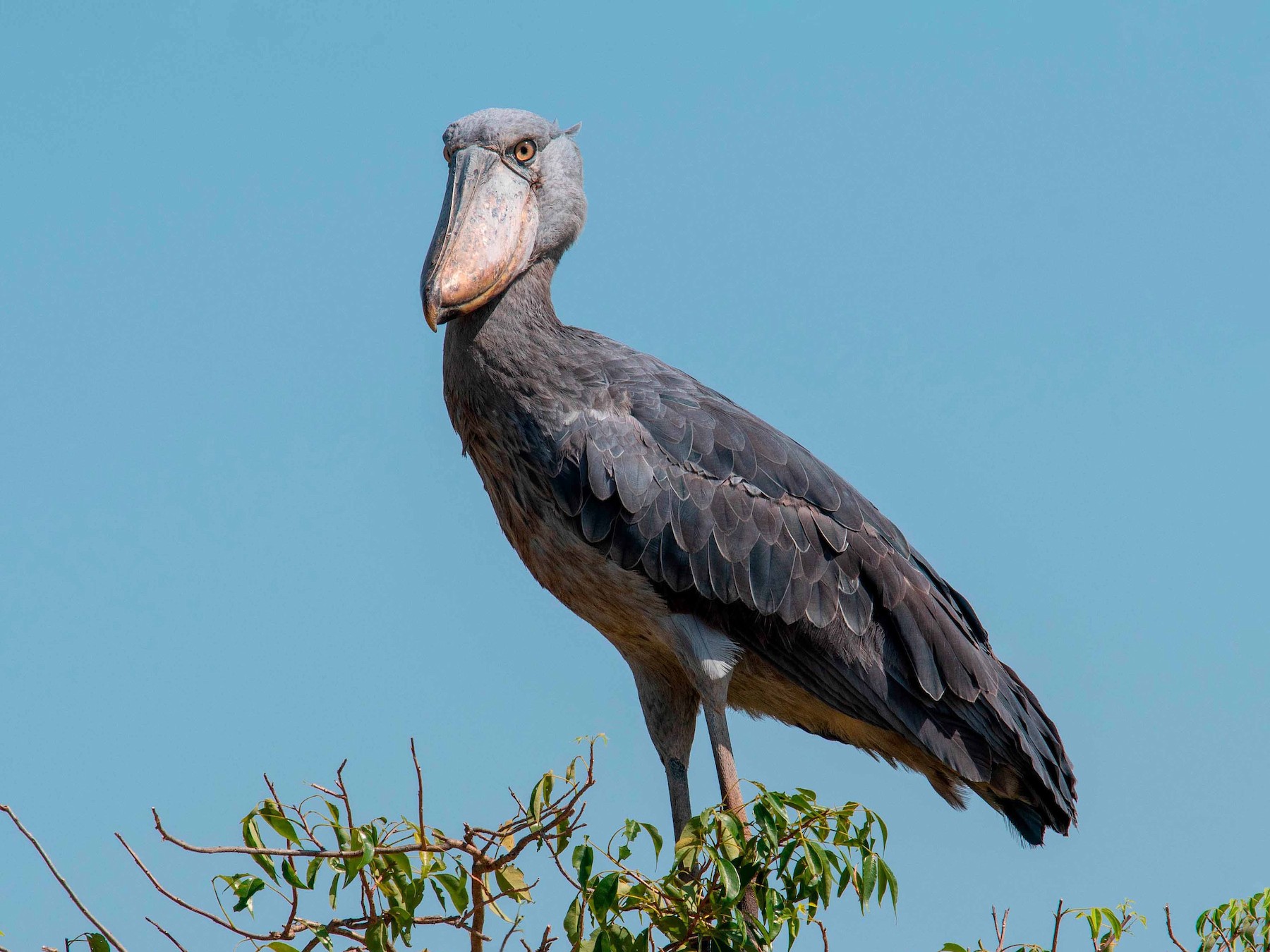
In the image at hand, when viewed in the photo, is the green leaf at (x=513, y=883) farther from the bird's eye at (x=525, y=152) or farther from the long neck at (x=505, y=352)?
the bird's eye at (x=525, y=152)

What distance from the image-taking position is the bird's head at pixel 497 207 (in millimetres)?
5707

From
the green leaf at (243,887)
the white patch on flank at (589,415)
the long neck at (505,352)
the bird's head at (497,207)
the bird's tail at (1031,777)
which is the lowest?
the green leaf at (243,887)

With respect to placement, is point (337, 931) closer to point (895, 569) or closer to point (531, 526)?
point (531, 526)

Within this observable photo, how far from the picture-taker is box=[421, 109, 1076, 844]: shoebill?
18.6 feet

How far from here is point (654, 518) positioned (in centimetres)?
566

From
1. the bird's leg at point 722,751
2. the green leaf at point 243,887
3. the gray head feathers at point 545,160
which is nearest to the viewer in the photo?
the green leaf at point 243,887

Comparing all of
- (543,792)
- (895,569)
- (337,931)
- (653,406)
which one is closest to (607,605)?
(653,406)

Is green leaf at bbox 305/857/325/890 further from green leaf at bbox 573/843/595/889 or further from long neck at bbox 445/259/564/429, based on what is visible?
long neck at bbox 445/259/564/429

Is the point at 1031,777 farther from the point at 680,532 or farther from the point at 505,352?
the point at 505,352

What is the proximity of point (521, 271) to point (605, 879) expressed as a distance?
2757 mm

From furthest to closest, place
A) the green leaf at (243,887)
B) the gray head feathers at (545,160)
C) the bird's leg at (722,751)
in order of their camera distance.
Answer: the gray head feathers at (545,160) < the bird's leg at (722,751) < the green leaf at (243,887)

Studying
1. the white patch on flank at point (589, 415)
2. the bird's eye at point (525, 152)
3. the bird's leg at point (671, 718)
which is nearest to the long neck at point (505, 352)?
the white patch on flank at point (589, 415)

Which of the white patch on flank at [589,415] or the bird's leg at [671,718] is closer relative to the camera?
→ the white patch on flank at [589,415]

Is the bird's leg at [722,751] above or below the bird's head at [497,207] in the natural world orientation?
below
